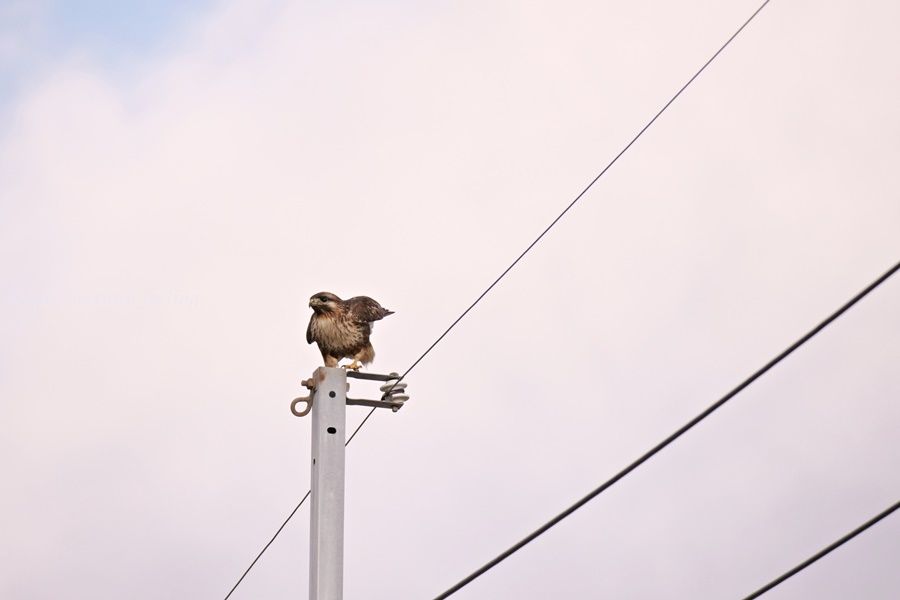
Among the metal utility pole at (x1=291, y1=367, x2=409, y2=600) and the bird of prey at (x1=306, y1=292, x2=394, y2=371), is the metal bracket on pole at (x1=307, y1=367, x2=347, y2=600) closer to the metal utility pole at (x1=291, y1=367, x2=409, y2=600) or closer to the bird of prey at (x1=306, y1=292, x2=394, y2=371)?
the metal utility pole at (x1=291, y1=367, x2=409, y2=600)

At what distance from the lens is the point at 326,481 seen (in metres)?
7.82

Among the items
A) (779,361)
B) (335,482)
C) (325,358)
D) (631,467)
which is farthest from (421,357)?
(779,361)

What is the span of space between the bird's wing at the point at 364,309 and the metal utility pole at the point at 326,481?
0.98 metres

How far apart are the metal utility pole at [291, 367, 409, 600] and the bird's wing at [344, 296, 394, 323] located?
0.98 meters

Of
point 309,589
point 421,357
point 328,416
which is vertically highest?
point 421,357

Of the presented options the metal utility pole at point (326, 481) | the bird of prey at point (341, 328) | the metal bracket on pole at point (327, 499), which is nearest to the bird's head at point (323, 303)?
the bird of prey at point (341, 328)

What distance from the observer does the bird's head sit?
9102 mm

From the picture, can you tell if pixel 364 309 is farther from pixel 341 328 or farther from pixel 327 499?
pixel 327 499

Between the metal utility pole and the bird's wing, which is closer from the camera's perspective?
the metal utility pole

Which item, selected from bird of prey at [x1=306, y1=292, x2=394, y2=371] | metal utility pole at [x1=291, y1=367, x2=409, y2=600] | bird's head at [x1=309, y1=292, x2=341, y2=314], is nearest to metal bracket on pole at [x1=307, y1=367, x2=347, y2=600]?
metal utility pole at [x1=291, y1=367, x2=409, y2=600]

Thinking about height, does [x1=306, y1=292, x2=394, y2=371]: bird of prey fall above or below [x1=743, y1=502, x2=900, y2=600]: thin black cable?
above

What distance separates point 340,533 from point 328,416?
0.63m

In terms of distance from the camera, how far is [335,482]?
7840mm

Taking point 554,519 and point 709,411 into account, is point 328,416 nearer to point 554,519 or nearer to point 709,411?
point 554,519
